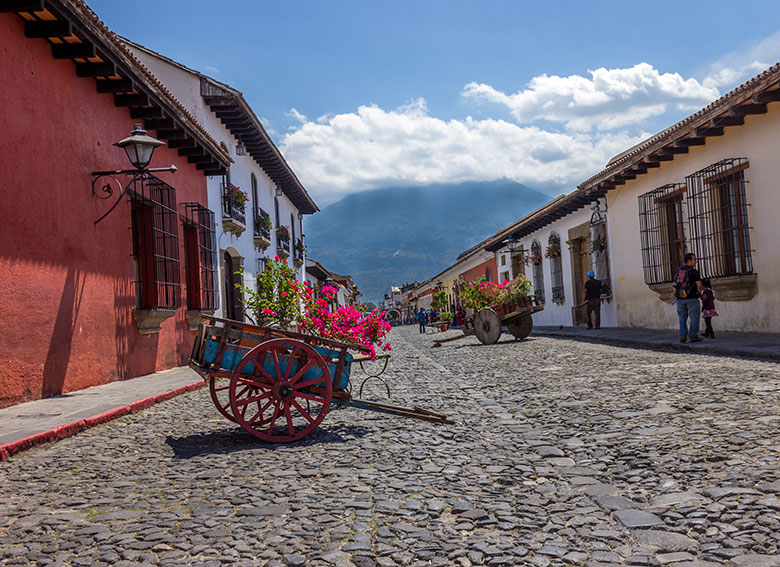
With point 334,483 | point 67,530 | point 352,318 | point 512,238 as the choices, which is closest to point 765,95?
point 352,318

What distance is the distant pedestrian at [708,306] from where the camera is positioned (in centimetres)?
1110

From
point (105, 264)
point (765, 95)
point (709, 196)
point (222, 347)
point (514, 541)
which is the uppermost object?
point (765, 95)

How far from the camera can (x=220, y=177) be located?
15828mm

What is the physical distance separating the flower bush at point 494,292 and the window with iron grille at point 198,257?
5458mm

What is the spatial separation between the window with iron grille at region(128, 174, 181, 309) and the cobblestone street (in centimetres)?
442

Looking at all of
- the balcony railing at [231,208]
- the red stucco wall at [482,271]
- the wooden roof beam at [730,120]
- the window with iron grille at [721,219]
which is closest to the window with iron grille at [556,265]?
the red stucco wall at [482,271]

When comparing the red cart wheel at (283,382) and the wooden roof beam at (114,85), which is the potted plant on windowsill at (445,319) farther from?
the red cart wheel at (283,382)

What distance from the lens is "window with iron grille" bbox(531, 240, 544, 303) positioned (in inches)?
990

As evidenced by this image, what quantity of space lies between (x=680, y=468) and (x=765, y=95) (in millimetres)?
8487

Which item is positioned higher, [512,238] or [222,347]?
[512,238]

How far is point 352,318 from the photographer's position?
6.02 m

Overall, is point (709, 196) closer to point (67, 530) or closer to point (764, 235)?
point (764, 235)

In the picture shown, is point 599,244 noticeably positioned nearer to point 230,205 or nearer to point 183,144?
point 230,205

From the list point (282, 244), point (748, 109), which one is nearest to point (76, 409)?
point (748, 109)
